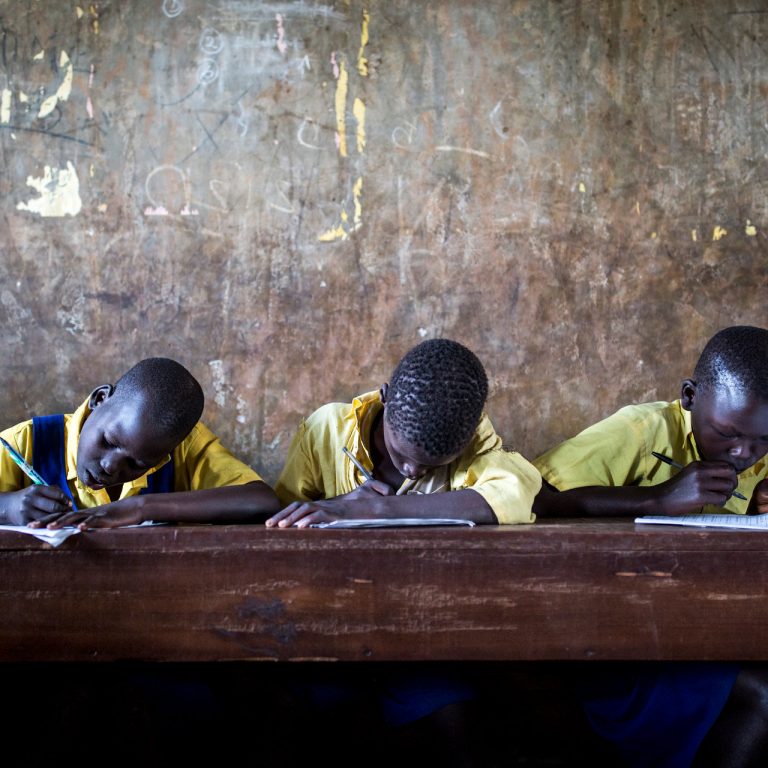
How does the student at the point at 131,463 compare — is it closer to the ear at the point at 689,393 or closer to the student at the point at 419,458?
the student at the point at 419,458

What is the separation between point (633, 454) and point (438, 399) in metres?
0.74

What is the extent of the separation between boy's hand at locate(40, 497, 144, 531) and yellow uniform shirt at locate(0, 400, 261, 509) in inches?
10.6

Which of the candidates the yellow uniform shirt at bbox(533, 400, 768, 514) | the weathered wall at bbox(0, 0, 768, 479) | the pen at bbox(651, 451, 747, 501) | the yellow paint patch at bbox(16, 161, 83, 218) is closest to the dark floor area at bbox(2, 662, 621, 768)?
the yellow uniform shirt at bbox(533, 400, 768, 514)

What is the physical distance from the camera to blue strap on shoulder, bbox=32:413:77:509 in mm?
2299

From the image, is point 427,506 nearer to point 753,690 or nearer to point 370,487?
point 370,487

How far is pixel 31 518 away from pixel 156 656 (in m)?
0.43

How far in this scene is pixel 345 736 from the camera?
8.11 ft

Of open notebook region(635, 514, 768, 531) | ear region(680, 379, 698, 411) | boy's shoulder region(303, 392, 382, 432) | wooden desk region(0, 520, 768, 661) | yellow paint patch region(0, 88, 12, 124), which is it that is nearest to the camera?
wooden desk region(0, 520, 768, 661)

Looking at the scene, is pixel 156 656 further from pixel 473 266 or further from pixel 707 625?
pixel 473 266

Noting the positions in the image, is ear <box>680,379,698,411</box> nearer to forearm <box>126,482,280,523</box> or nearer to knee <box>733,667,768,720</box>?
knee <box>733,667,768,720</box>

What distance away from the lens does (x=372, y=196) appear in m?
3.09

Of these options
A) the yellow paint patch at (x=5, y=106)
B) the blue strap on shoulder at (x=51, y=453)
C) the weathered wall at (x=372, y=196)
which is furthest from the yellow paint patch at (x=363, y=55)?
the blue strap on shoulder at (x=51, y=453)

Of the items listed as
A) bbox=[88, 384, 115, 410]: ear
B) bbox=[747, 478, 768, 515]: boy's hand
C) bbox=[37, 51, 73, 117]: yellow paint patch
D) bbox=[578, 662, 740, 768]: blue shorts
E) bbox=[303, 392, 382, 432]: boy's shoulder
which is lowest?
bbox=[578, 662, 740, 768]: blue shorts

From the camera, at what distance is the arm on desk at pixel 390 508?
191 centimetres
